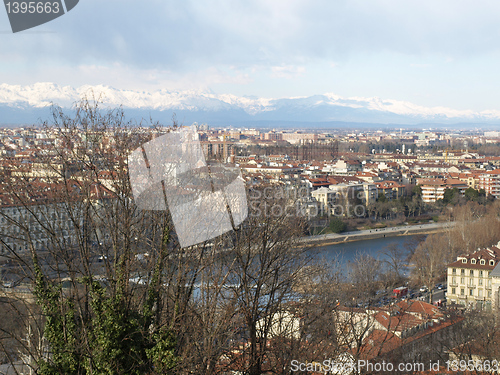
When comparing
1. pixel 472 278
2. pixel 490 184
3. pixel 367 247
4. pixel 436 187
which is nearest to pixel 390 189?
pixel 436 187

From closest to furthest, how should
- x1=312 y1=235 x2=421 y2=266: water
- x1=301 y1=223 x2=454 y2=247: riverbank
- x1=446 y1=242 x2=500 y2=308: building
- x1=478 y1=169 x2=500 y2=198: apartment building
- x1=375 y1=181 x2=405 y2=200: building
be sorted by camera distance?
x1=446 y1=242 x2=500 y2=308: building → x1=312 y1=235 x2=421 y2=266: water → x1=301 y1=223 x2=454 y2=247: riverbank → x1=375 y1=181 x2=405 y2=200: building → x1=478 y1=169 x2=500 y2=198: apartment building

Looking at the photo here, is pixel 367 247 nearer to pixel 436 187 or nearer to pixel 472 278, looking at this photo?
pixel 472 278

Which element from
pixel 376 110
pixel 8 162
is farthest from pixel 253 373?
pixel 376 110

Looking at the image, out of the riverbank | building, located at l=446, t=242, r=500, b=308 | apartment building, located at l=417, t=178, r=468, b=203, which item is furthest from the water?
apartment building, located at l=417, t=178, r=468, b=203

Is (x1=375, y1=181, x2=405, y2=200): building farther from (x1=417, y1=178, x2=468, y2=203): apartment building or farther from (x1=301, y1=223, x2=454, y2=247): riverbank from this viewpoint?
(x1=301, y1=223, x2=454, y2=247): riverbank

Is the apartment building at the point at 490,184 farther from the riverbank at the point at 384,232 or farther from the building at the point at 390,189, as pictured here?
the riverbank at the point at 384,232

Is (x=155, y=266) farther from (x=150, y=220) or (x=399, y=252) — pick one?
(x=399, y=252)

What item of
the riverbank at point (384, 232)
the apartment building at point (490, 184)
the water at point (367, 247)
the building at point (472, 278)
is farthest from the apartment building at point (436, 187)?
the building at point (472, 278)

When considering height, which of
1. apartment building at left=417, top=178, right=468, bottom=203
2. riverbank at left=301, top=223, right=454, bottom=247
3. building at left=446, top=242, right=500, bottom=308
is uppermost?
building at left=446, top=242, right=500, bottom=308
